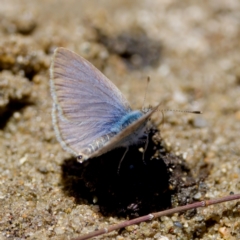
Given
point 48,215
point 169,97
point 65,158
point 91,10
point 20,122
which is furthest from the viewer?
point 91,10

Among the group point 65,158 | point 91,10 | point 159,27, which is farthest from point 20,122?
point 159,27

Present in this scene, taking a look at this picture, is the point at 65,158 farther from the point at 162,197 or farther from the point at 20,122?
the point at 162,197

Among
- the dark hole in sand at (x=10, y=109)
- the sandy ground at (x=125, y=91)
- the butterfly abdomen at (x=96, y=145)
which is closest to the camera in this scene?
the butterfly abdomen at (x=96, y=145)

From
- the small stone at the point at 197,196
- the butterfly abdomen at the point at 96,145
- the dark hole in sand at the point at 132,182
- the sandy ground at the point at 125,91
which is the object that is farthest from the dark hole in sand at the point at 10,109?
the small stone at the point at 197,196

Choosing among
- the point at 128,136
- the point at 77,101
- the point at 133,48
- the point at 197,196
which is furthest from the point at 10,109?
the point at 197,196

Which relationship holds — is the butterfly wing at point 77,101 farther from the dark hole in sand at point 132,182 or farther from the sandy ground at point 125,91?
the sandy ground at point 125,91

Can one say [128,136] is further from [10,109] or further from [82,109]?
[10,109]
